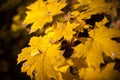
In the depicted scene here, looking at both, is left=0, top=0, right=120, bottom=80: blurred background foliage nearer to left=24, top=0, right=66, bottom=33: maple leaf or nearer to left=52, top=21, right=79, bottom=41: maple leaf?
left=24, top=0, right=66, bottom=33: maple leaf

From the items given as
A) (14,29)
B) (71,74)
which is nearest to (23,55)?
(71,74)

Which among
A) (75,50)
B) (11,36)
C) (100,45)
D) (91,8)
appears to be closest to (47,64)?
(75,50)

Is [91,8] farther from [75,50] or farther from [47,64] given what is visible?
[47,64]

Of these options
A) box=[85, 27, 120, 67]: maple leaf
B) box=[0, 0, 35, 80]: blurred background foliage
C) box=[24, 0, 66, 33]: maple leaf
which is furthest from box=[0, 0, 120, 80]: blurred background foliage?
box=[85, 27, 120, 67]: maple leaf

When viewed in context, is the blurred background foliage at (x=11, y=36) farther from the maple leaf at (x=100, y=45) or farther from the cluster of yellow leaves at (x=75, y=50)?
the maple leaf at (x=100, y=45)

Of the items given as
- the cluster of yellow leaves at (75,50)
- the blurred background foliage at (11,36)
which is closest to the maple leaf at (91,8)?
the cluster of yellow leaves at (75,50)
